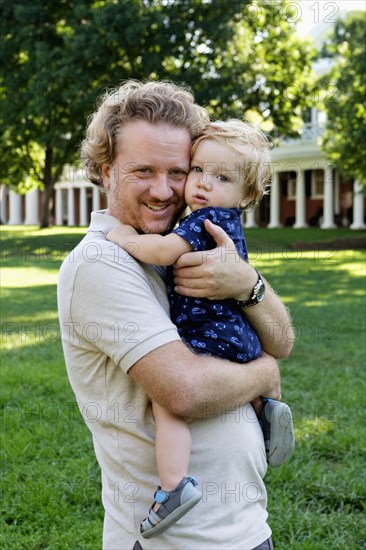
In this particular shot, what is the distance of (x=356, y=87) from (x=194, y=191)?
30.1 metres

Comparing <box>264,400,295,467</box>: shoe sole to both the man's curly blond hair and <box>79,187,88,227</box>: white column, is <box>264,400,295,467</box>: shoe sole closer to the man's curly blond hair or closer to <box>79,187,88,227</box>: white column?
the man's curly blond hair

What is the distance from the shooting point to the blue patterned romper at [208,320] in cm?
221

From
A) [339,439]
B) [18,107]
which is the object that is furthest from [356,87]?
[339,439]

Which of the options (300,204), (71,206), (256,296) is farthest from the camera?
(71,206)

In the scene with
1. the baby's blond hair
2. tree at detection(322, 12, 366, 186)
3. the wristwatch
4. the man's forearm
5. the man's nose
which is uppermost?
tree at detection(322, 12, 366, 186)

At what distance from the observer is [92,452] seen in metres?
5.22

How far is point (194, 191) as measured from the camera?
233 cm

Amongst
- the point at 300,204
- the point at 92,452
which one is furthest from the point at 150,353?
the point at 300,204

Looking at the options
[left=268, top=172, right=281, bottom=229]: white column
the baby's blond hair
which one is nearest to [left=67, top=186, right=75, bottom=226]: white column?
[left=268, top=172, right=281, bottom=229]: white column

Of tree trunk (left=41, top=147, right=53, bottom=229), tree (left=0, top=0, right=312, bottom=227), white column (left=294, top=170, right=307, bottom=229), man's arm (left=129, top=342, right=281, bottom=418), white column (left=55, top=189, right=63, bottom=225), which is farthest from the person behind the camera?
white column (left=55, top=189, right=63, bottom=225)

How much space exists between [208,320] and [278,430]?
435mm

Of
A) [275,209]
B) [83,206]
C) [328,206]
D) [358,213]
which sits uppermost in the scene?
[83,206]

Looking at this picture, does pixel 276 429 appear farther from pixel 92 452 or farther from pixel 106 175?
pixel 92 452

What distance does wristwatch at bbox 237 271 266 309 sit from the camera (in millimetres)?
2312
